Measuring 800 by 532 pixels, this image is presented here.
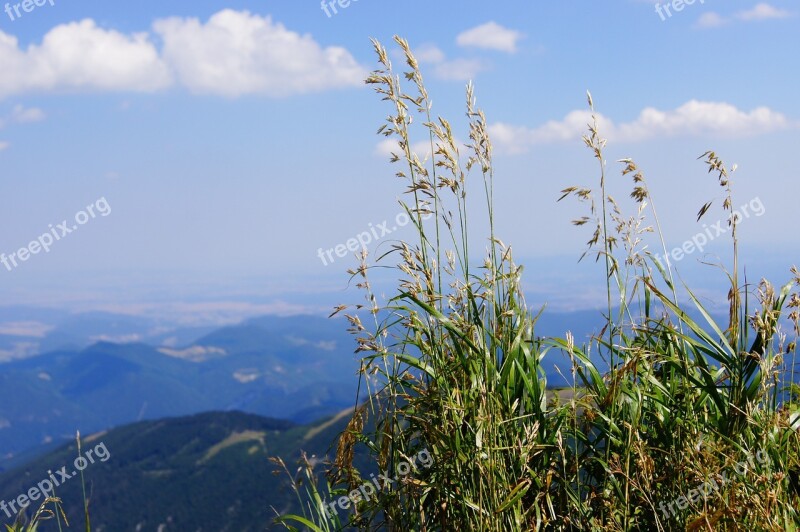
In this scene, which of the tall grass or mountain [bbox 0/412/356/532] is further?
mountain [bbox 0/412/356/532]

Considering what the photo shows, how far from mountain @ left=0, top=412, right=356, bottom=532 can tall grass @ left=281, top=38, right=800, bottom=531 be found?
12486 centimetres

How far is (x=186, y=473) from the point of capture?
159375 mm

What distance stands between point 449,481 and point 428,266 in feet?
3.00

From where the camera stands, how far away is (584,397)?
3.17 m

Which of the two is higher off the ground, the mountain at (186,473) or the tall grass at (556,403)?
the tall grass at (556,403)

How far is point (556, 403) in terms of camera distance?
3209mm

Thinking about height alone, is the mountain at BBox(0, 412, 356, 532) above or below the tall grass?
below

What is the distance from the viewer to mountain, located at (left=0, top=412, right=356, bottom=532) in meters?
137

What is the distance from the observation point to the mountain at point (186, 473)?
13725cm

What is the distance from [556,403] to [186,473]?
170 m

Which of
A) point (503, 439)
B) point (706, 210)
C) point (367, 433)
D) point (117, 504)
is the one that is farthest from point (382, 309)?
point (117, 504)

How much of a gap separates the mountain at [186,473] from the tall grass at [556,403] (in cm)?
12486

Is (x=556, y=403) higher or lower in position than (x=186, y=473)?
higher

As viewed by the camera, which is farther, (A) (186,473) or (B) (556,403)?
(A) (186,473)
